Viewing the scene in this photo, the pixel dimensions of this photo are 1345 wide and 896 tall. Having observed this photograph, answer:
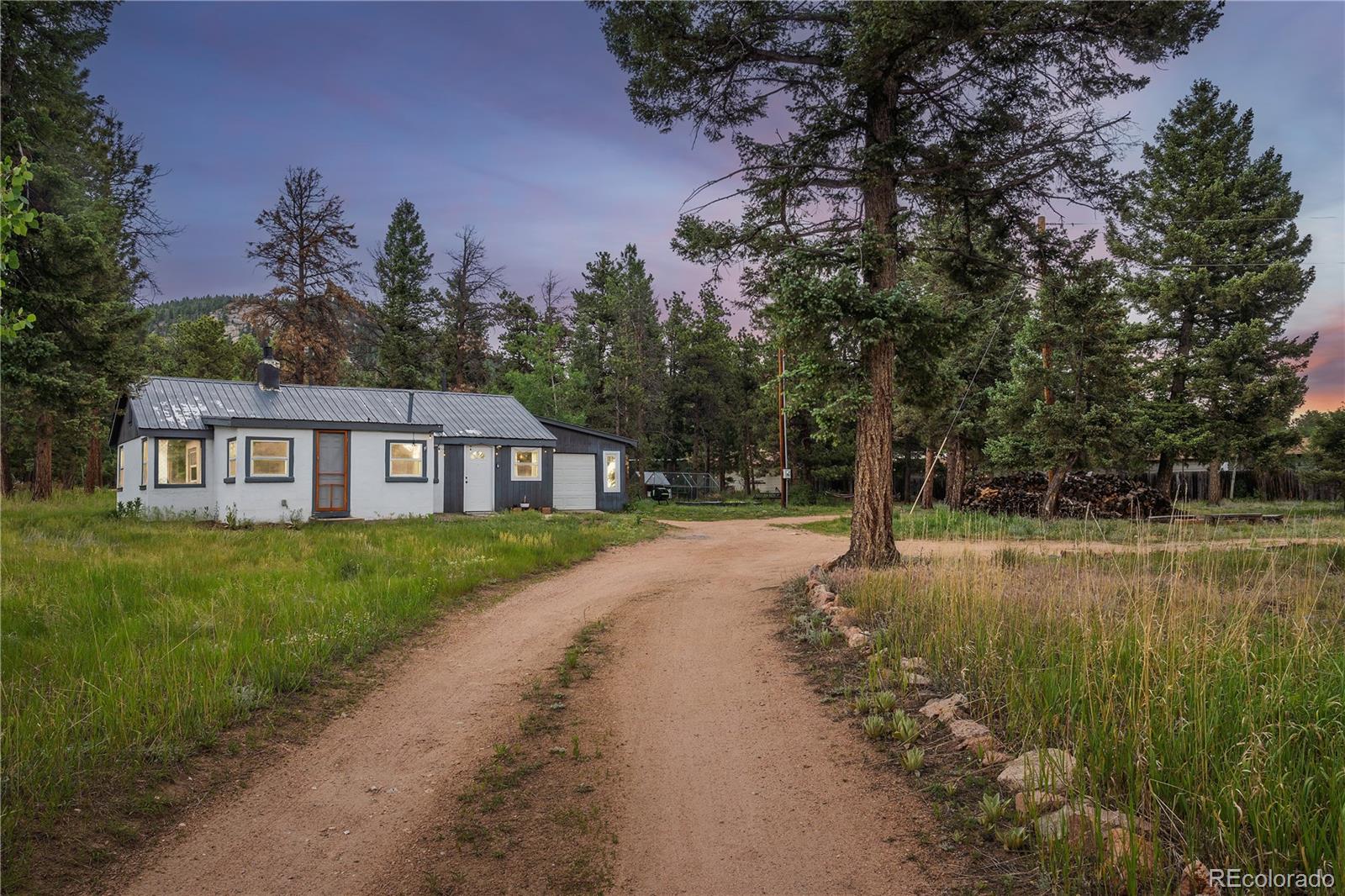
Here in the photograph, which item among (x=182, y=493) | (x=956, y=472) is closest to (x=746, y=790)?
(x=182, y=493)

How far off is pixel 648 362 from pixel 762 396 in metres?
6.95

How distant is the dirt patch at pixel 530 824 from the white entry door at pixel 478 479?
17.9 meters

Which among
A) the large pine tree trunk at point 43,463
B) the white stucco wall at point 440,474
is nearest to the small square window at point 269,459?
the white stucco wall at point 440,474

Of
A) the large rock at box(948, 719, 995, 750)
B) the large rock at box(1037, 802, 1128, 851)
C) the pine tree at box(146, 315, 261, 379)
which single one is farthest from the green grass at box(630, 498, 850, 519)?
the pine tree at box(146, 315, 261, 379)

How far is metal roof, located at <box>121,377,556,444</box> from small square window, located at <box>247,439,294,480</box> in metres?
0.71

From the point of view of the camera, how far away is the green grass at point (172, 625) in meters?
3.41

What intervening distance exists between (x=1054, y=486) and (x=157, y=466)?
2514cm

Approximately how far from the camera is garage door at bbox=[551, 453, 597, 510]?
24.0 metres

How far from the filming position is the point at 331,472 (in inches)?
706

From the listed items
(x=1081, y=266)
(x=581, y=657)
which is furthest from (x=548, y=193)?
(x=581, y=657)

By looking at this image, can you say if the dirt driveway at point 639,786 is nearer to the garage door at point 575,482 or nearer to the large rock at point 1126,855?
the large rock at point 1126,855

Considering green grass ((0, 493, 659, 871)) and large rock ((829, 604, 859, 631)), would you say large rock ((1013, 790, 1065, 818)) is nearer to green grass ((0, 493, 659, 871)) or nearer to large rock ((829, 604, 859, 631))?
large rock ((829, 604, 859, 631))

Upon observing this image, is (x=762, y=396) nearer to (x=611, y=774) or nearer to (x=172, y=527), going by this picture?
(x=172, y=527)

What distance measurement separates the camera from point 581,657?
5645mm
